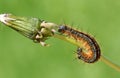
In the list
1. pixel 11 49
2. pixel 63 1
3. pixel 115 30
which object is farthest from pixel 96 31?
pixel 11 49

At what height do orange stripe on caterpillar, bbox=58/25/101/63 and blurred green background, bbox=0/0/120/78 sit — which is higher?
blurred green background, bbox=0/0/120/78

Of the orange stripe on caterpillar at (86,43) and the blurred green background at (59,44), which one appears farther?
the blurred green background at (59,44)

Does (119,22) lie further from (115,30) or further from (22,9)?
(22,9)

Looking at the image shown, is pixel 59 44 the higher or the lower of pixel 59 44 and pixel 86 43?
the higher

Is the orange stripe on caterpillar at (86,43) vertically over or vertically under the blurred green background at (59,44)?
under
